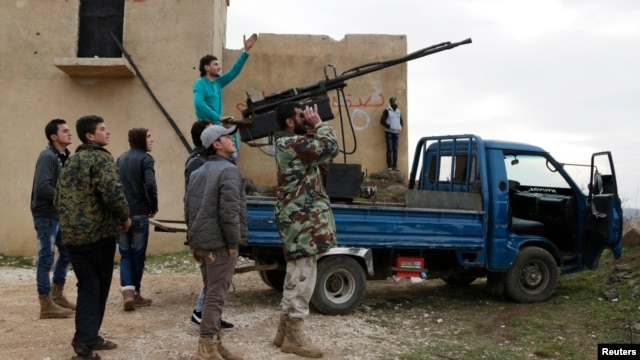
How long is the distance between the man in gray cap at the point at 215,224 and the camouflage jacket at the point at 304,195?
38cm

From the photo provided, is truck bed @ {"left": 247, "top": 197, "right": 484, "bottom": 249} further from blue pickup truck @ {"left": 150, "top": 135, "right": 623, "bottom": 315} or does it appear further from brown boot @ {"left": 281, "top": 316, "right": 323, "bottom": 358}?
brown boot @ {"left": 281, "top": 316, "right": 323, "bottom": 358}

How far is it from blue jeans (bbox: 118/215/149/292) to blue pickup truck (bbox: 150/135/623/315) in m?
1.00

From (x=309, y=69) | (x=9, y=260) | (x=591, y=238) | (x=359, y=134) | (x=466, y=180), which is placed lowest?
(x=9, y=260)

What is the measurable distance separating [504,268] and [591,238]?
1.25 metres

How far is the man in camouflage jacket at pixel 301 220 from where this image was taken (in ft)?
13.7

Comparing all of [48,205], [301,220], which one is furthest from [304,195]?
[48,205]

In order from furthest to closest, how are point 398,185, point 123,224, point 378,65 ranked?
point 398,185 < point 378,65 < point 123,224

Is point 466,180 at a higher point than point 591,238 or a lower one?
higher

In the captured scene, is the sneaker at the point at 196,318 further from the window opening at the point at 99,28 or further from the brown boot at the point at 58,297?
the window opening at the point at 99,28

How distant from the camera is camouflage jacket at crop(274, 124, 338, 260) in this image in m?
4.14

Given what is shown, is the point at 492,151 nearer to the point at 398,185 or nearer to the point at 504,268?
the point at 504,268

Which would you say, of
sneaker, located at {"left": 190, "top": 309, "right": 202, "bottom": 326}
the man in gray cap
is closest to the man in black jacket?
sneaker, located at {"left": 190, "top": 309, "right": 202, "bottom": 326}

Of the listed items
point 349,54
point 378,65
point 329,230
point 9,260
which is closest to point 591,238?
point 378,65

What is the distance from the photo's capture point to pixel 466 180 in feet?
21.8
